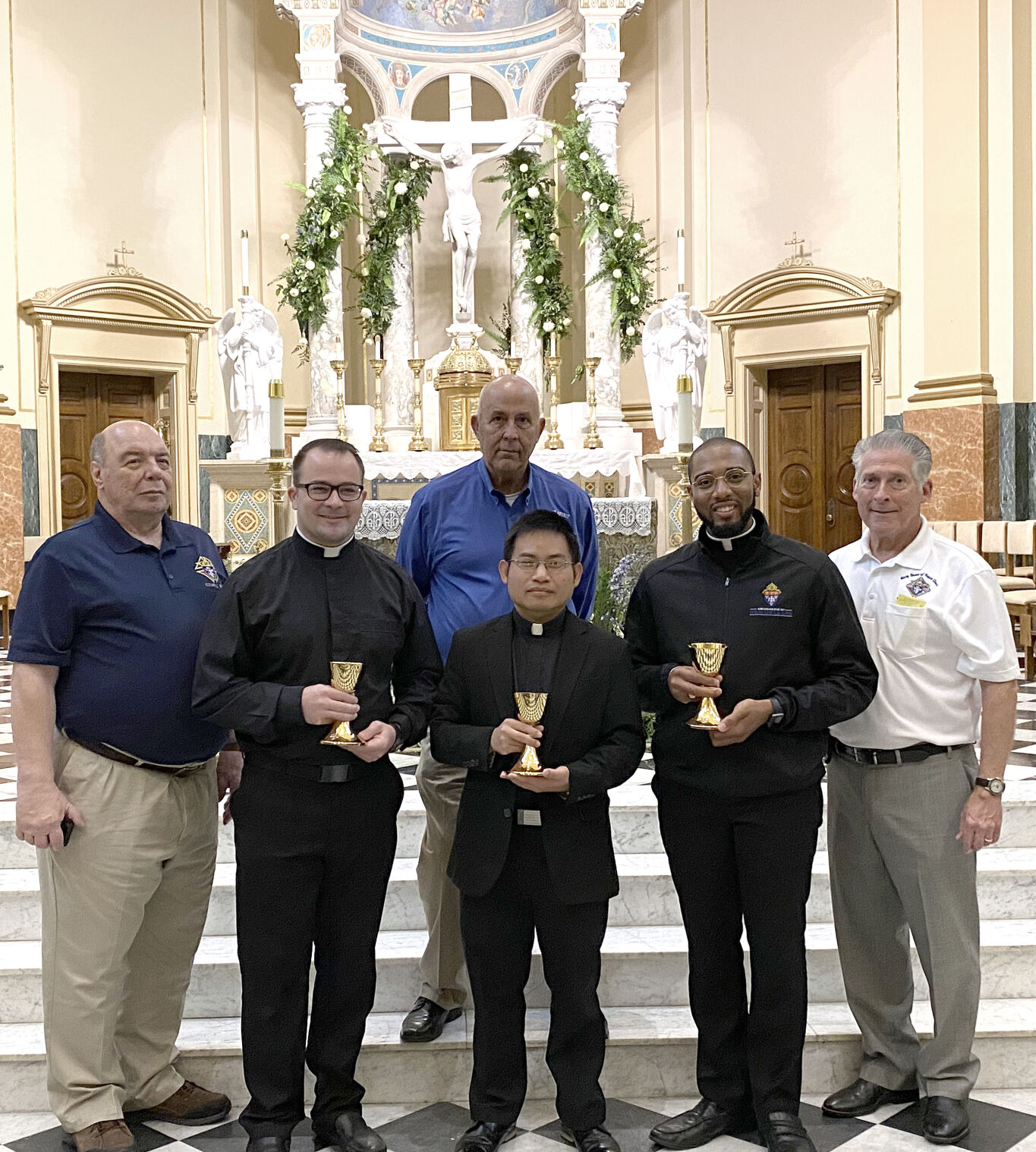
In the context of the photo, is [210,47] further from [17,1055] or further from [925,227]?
[17,1055]

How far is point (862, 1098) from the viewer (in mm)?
3371

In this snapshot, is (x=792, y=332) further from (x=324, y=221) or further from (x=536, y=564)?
(x=536, y=564)

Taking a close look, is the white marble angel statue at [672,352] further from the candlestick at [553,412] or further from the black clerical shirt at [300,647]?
the black clerical shirt at [300,647]

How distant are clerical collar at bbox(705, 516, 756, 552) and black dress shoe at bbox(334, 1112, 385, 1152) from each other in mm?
1623

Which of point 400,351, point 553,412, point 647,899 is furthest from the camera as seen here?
point 400,351

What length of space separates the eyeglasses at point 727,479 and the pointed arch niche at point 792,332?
9.68 metres

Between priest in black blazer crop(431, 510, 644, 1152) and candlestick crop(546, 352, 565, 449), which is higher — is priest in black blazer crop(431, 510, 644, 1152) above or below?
below

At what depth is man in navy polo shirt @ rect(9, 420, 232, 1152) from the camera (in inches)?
121

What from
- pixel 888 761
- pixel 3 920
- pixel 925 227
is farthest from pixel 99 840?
pixel 925 227

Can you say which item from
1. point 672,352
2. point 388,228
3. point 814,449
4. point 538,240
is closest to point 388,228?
point 388,228

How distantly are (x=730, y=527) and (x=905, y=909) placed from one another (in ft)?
3.62

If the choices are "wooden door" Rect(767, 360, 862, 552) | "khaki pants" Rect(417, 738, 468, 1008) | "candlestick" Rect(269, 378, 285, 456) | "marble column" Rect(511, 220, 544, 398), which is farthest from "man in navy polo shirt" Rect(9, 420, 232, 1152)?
"wooden door" Rect(767, 360, 862, 552)

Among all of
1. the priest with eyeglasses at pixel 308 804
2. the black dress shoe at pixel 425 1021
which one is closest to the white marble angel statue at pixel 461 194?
the black dress shoe at pixel 425 1021

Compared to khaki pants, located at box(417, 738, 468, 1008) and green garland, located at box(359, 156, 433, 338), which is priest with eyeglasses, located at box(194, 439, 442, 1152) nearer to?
khaki pants, located at box(417, 738, 468, 1008)
